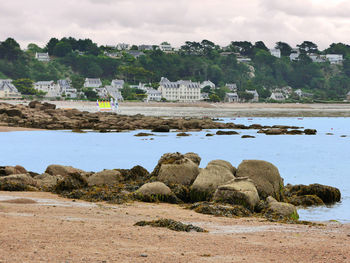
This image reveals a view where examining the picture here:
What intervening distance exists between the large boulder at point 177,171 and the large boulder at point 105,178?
5.19 ft

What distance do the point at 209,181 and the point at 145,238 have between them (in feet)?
20.9

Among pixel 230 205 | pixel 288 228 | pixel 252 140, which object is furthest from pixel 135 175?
pixel 252 140

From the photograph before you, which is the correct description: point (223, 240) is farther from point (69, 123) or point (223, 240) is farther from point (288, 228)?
point (69, 123)

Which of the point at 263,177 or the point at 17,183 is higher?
the point at 263,177

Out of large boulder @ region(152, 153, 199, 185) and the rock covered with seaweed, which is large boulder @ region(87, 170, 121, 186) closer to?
the rock covered with seaweed

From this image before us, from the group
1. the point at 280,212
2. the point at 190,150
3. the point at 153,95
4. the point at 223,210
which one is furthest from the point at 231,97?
the point at 223,210

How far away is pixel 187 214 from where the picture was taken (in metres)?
12.7

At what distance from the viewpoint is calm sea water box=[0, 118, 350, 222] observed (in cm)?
2500

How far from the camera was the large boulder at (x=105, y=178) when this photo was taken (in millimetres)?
17073

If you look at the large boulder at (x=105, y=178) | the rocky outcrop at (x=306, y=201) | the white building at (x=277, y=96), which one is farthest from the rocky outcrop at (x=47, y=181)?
the white building at (x=277, y=96)

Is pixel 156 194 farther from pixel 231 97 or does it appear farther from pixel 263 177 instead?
pixel 231 97

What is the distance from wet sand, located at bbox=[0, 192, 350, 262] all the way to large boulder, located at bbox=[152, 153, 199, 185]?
12.3ft

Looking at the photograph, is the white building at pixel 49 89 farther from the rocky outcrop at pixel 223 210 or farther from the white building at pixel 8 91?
the rocky outcrop at pixel 223 210

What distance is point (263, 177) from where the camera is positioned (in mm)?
15406
